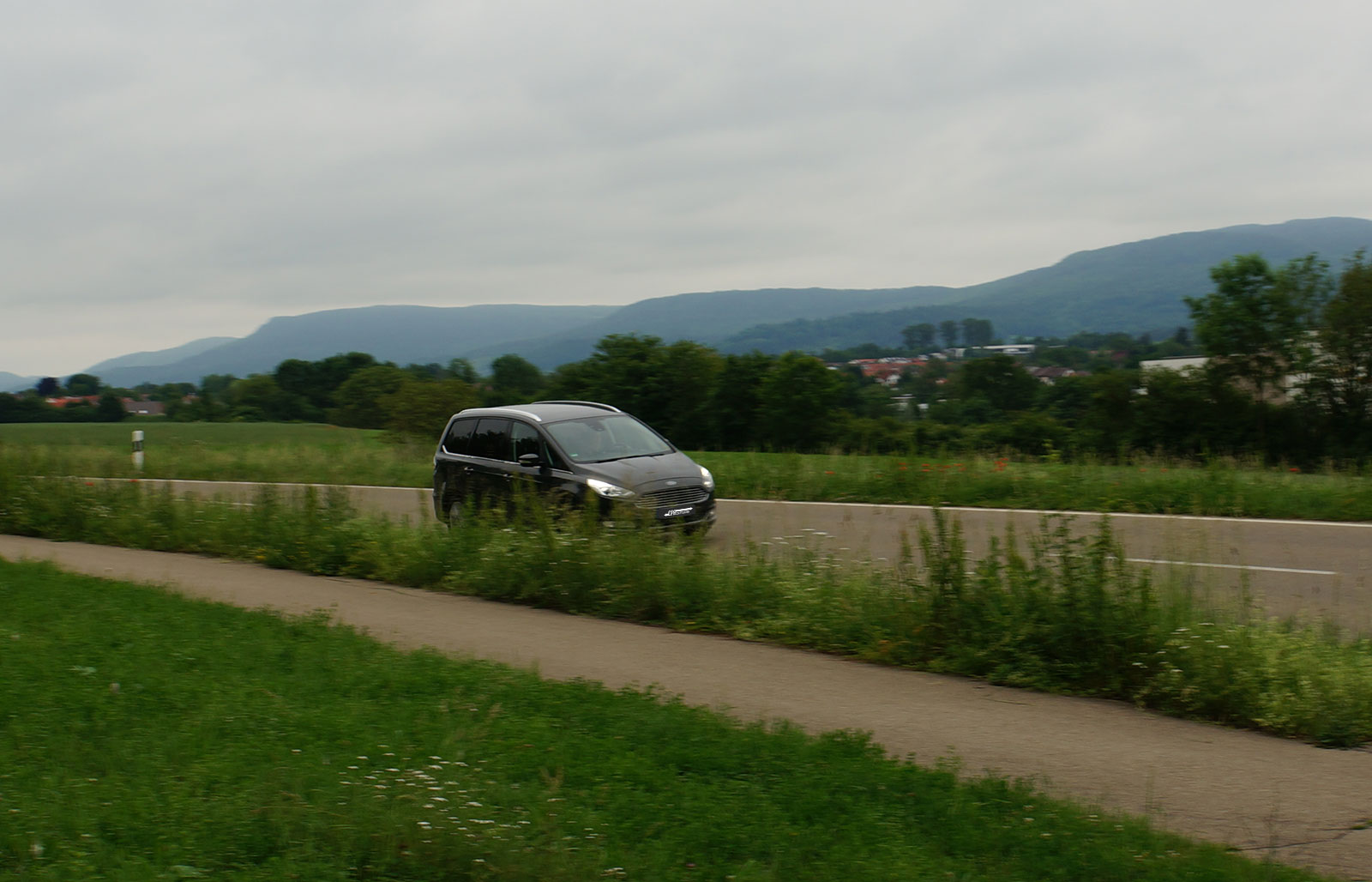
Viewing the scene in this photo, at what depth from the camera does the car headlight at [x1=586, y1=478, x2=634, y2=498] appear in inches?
477

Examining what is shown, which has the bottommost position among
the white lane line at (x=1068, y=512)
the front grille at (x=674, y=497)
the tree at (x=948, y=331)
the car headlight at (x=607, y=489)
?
the white lane line at (x=1068, y=512)

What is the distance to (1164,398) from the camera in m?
44.1

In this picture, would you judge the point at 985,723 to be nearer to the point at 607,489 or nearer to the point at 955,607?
the point at 955,607

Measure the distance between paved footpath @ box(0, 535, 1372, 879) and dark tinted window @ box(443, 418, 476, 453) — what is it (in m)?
4.38

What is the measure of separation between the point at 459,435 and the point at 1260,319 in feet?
127

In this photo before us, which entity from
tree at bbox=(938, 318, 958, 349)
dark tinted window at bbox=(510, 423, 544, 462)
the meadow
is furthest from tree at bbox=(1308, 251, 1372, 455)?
tree at bbox=(938, 318, 958, 349)

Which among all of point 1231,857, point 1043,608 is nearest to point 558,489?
point 1043,608

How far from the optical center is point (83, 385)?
5141 centimetres

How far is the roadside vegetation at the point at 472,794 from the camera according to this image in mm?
4055

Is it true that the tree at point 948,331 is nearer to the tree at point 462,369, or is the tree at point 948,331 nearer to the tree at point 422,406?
the tree at point 462,369

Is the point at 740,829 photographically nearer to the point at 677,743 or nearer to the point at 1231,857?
the point at 677,743

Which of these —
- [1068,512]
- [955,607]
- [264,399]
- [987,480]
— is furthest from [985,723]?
[264,399]

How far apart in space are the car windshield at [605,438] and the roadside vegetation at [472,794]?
20.7 feet

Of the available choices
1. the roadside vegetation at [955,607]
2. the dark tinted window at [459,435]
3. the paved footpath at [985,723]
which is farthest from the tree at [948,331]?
the paved footpath at [985,723]
